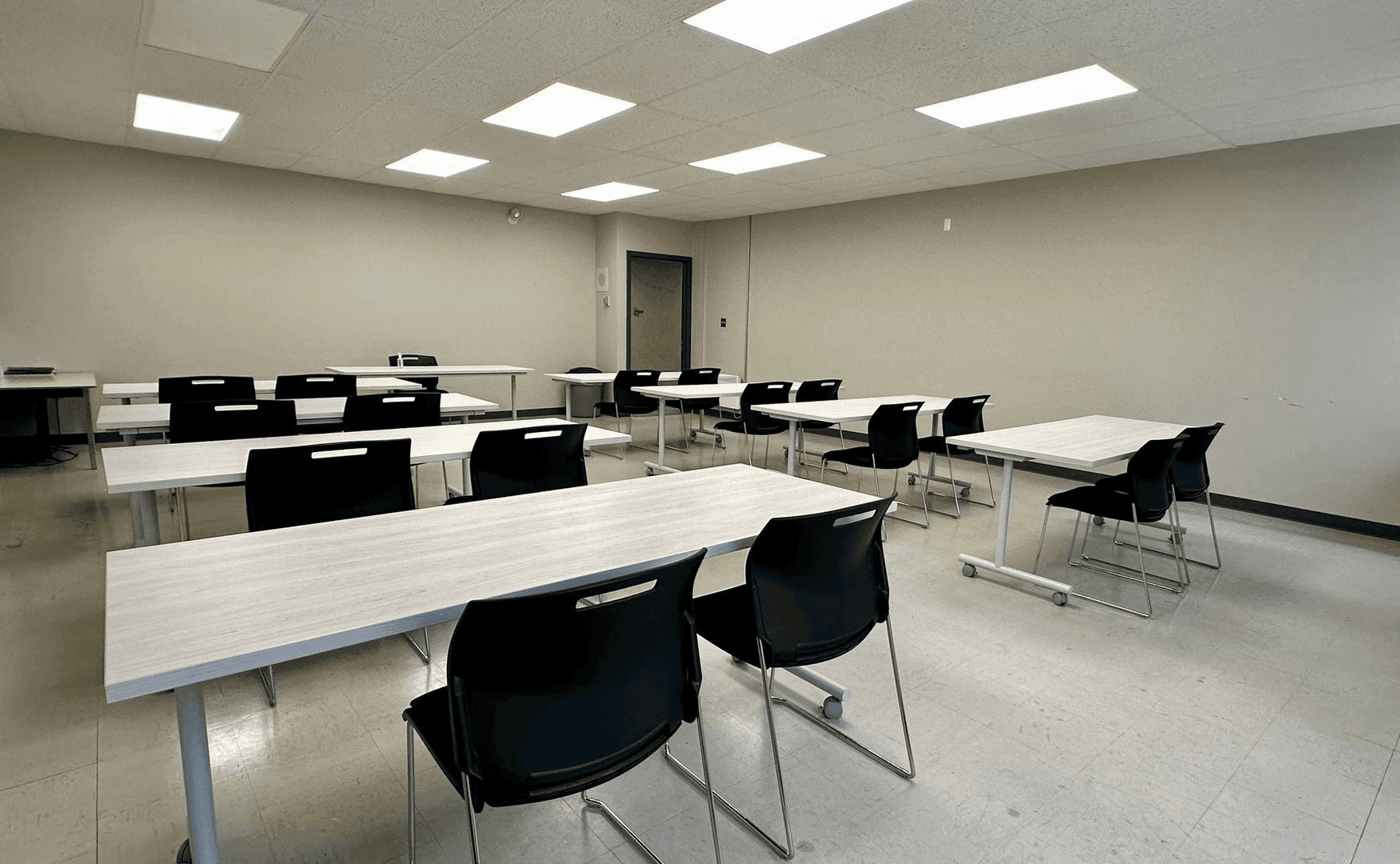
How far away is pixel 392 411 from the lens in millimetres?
3562

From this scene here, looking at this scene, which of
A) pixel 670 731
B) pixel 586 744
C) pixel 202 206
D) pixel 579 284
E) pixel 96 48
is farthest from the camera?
pixel 579 284

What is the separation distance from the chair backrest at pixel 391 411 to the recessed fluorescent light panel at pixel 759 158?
3262 millimetres

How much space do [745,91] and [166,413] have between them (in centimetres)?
357

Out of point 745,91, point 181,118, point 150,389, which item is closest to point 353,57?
point 745,91

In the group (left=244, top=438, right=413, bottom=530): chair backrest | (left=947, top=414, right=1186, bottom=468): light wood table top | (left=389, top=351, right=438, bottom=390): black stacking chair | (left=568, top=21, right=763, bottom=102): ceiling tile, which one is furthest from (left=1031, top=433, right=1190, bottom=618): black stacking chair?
(left=389, top=351, right=438, bottom=390): black stacking chair

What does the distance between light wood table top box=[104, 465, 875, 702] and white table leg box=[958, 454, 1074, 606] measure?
1628 mm

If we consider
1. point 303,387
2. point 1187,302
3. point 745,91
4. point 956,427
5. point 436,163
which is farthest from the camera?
point 436,163

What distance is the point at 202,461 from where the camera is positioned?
248 centimetres

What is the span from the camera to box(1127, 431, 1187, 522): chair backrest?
3240mm

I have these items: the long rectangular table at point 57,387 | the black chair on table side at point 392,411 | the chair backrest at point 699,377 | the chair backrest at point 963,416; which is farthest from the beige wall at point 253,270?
the chair backrest at point 963,416

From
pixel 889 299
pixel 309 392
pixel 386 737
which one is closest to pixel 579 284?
pixel 889 299

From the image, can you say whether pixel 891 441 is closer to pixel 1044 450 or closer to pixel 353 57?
pixel 1044 450

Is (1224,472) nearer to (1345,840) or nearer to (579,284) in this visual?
(1345,840)

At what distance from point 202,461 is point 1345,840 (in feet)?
12.3
